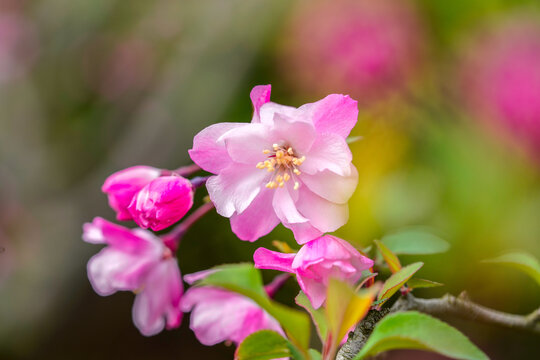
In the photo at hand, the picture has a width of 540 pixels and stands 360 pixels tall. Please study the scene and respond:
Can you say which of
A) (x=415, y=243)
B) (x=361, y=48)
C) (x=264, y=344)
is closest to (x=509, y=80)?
(x=361, y=48)

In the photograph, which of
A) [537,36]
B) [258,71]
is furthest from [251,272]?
[258,71]

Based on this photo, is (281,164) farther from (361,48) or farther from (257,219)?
(361,48)

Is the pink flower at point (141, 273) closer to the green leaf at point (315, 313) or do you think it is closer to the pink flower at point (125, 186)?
the pink flower at point (125, 186)

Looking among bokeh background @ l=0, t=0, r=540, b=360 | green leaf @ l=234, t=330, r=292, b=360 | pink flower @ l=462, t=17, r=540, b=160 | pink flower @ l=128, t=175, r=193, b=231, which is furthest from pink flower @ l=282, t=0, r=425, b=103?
green leaf @ l=234, t=330, r=292, b=360

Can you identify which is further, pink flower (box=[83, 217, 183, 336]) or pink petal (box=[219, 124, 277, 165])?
pink flower (box=[83, 217, 183, 336])

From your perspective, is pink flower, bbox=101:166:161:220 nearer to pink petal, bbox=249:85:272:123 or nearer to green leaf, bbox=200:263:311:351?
pink petal, bbox=249:85:272:123

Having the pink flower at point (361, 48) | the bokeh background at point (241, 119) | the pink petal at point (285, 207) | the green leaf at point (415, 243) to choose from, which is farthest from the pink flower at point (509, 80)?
the pink petal at point (285, 207)

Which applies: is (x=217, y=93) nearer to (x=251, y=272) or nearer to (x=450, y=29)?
(x=450, y=29)
